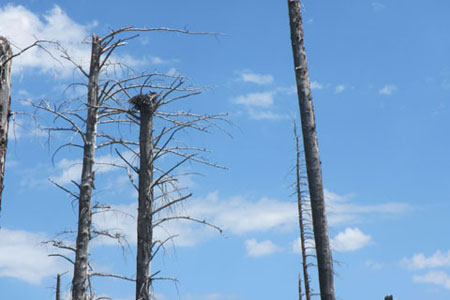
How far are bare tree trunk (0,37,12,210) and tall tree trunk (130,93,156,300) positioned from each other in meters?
3.69

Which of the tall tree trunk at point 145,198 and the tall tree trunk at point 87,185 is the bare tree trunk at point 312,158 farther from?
the tall tree trunk at point 87,185

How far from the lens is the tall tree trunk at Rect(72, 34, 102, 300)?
1045cm

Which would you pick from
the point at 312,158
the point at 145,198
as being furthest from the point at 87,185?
the point at 312,158

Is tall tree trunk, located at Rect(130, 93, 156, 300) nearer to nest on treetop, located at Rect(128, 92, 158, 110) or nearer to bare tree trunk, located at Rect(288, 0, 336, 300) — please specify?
nest on treetop, located at Rect(128, 92, 158, 110)

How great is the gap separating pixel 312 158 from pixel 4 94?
5182 mm

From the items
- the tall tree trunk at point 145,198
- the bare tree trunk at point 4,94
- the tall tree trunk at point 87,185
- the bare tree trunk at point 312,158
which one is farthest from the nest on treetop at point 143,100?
the bare tree trunk at point 4,94

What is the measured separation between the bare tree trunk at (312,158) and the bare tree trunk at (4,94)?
5049 mm

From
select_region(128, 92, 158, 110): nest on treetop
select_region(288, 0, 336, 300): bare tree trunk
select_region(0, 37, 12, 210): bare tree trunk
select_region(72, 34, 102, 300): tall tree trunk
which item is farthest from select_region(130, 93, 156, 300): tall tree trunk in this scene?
select_region(0, 37, 12, 210): bare tree trunk

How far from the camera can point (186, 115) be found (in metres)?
11.2

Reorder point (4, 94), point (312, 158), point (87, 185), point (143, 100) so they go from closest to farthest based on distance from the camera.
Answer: point (4, 94) → point (312, 158) → point (143, 100) → point (87, 185)

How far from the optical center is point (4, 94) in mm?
6809

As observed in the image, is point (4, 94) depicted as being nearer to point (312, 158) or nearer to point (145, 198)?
point (145, 198)

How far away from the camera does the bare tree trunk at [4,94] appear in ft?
21.6

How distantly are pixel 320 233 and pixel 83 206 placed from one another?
182 inches
